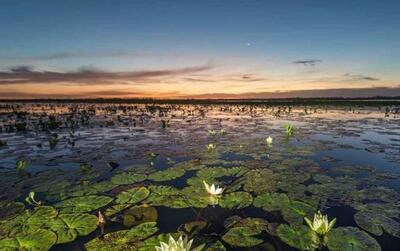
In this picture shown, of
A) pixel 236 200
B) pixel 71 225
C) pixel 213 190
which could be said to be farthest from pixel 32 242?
pixel 236 200

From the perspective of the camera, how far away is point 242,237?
466cm

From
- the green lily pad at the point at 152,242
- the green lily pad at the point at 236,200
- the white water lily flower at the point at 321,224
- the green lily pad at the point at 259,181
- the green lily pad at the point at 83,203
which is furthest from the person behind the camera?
the green lily pad at the point at 259,181

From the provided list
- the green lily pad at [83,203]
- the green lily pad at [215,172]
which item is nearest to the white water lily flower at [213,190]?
the green lily pad at [215,172]

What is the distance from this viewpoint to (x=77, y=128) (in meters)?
18.6

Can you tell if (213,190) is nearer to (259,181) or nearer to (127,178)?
(259,181)

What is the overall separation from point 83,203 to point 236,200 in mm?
3090

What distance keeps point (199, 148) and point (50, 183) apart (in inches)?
232

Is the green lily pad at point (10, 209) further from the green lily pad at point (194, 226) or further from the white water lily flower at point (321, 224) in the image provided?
the white water lily flower at point (321, 224)

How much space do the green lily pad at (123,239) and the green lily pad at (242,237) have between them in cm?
120

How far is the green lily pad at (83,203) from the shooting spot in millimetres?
5688

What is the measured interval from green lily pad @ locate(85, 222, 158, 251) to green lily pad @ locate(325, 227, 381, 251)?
2.75 m

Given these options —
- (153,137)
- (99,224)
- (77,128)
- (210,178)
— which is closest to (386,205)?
(210,178)

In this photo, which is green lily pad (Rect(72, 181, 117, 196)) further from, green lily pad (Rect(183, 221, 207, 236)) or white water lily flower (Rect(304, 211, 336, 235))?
white water lily flower (Rect(304, 211, 336, 235))

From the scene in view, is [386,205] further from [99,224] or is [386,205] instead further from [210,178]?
[99,224]
